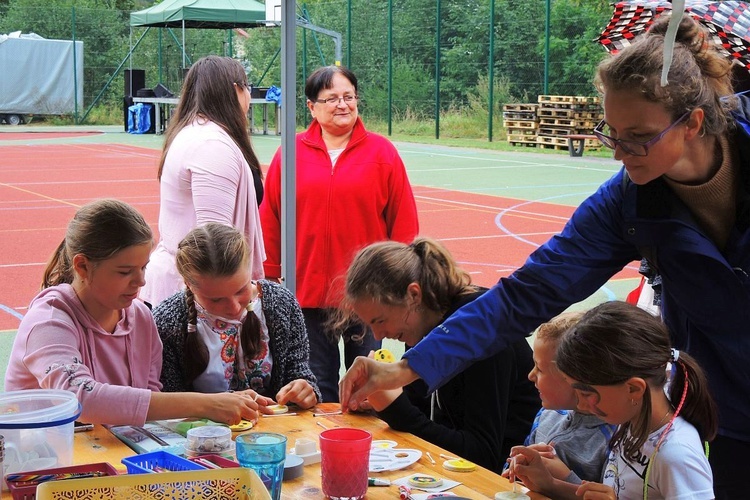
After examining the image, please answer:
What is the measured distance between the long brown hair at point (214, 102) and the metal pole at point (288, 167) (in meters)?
0.17

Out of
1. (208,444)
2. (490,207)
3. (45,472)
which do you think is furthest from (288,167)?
(490,207)

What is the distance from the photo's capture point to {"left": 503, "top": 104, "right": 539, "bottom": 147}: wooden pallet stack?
2167cm

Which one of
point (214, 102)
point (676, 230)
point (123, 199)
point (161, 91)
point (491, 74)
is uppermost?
point (491, 74)

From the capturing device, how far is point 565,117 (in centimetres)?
2075

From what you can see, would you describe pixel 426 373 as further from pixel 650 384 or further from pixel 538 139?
pixel 538 139

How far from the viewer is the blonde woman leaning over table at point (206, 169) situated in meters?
3.97

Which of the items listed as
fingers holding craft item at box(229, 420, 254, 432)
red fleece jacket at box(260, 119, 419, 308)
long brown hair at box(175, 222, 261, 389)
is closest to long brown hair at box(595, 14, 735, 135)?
fingers holding craft item at box(229, 420, 254, 432)

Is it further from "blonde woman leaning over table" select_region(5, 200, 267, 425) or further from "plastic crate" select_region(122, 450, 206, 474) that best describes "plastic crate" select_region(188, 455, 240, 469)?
"blonde woman leaning over table" select_region(5, 200, 267, 425)

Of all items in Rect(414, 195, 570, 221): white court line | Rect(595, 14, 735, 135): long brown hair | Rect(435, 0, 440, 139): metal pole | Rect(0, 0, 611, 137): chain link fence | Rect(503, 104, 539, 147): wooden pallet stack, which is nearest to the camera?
Rect(595, 14, 735, 135): long brown hair

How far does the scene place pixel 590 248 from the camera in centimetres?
244

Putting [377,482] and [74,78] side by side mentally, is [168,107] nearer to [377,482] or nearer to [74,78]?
[74,78]

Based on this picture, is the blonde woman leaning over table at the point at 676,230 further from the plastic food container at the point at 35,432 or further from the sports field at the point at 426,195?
the sports field at the point at 426,195

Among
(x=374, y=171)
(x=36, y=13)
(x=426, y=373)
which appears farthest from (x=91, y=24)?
(x=426, y=373)

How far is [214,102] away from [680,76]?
103 inches
